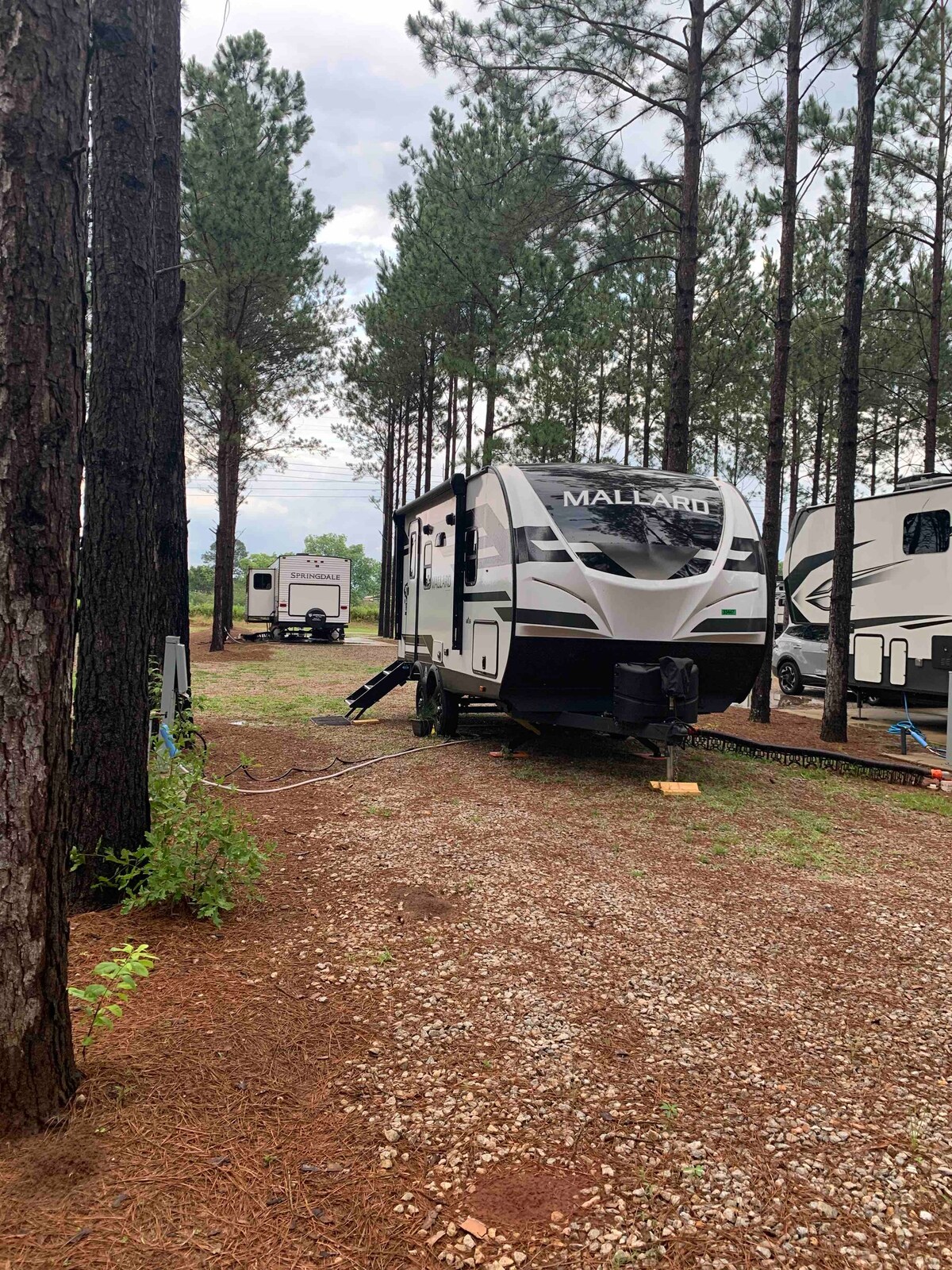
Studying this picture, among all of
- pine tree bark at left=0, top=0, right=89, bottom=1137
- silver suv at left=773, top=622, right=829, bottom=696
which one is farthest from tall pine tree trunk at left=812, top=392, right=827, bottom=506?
pine tree bark at left=0, top=0, right=89, bottom=1137

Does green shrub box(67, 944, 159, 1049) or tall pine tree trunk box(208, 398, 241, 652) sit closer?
green shrub box(67, 944, 159, 1049)

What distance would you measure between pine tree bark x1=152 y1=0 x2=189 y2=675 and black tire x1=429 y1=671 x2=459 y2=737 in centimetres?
291

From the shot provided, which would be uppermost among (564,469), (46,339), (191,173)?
(191,173)

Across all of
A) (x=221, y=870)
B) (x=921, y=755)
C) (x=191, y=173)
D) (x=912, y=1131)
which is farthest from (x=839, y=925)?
(x=191, y=173)

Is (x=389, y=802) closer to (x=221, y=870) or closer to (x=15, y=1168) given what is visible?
(x=221, y=870)

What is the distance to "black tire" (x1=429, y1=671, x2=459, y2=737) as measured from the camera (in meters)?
9.09

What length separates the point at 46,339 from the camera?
2.17m

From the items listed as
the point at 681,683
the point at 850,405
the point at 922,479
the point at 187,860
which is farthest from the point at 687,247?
the point at 187,860

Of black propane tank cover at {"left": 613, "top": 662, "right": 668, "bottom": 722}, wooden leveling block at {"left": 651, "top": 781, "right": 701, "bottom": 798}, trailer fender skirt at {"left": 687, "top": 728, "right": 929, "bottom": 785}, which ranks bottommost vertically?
wooden leveling block at {"left": 651, "top": 781, "right": 701, "bottom": 798}

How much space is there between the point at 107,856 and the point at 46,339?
2286 mm

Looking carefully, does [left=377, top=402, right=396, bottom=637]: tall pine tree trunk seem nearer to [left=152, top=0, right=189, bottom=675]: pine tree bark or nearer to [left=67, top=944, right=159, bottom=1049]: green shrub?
[left=152, top=0, right=189, bottom=675]: pine tree bark

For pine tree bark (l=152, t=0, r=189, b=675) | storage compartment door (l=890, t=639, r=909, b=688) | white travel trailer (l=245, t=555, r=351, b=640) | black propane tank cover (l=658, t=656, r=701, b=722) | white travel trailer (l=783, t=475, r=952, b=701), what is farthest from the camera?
white travel trailer (l=245, t=555, r=351, b=640)

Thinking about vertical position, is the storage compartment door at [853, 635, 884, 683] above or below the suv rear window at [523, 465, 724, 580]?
below

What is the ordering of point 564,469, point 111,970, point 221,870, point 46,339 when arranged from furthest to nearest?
point 564,469
point 221,870
point 111,970
point 46,339
